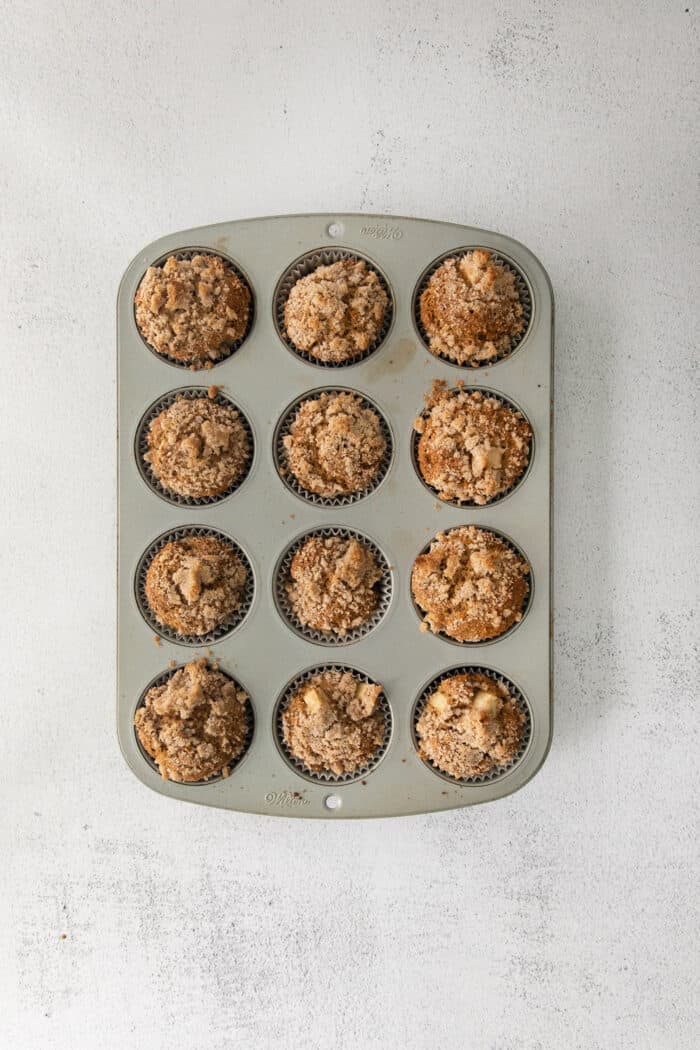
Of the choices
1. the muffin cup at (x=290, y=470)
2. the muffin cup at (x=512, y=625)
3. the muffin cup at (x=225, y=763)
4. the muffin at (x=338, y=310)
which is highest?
the muffin at (x=338, y=310)

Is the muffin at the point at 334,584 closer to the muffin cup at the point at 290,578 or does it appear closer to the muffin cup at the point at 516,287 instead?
the muffin cup at the point at 290,578

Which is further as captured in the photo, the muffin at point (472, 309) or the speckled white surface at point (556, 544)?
the speckled white surface at point (556, 544)

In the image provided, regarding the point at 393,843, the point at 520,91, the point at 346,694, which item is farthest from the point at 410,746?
the point at 520,91

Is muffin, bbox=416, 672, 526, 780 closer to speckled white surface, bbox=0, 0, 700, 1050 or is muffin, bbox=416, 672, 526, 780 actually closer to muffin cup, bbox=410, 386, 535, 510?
speckled white surface, bbox=0, 0, 700, 1050

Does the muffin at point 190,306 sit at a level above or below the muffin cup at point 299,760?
above

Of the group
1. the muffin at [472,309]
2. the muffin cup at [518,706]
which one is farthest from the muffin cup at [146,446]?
the muffin cup at [518,706]

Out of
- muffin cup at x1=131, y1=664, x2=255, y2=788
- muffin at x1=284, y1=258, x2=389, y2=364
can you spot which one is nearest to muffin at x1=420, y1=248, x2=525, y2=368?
muffin at x1=284, y1=258, x2=389, y2=364

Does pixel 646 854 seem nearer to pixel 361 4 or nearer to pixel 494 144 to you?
pixel 494 144
